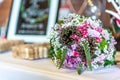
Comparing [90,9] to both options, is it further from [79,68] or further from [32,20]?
[79,68]

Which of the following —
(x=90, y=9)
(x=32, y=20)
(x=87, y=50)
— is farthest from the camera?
(x=32, y=20)

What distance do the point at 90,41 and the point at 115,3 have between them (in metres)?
0.34

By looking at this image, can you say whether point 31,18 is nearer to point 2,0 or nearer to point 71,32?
point 2,0

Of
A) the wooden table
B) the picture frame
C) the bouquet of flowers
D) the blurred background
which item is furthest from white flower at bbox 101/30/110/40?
the picture frame

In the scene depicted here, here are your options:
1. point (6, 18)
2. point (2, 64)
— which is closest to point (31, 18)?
point (6, 18)

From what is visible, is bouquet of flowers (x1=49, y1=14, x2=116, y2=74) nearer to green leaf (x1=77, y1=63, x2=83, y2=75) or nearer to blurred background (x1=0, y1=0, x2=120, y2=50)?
green leaf (x1=77, y1=63, x2=83, y2=75)

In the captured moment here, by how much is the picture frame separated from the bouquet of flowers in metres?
0.46

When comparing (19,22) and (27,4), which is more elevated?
(27,4)

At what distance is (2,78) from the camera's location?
99cm

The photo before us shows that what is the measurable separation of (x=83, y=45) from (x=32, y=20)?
0.66 metres

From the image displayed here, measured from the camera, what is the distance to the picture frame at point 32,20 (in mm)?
1350

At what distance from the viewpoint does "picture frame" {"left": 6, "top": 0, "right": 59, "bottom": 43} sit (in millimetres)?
1350

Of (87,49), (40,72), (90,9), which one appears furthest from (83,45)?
(90,9)

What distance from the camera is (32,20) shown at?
1.42 meters
